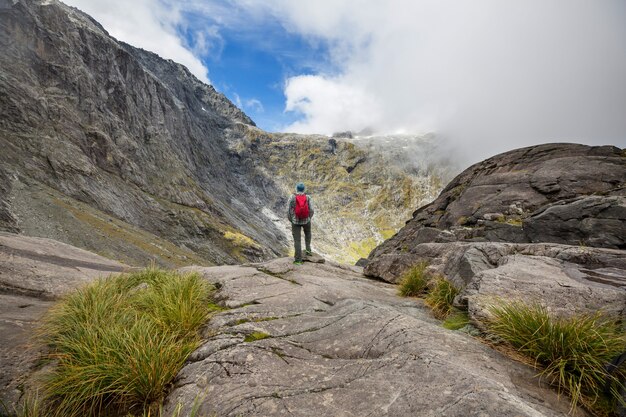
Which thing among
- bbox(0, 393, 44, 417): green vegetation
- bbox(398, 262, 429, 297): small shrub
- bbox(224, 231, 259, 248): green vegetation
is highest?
bbox(224, 231, 259, 248): green vegetation

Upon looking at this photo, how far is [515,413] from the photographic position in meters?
3.67

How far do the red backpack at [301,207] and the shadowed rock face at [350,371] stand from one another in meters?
7.12

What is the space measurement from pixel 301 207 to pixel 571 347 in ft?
36.7

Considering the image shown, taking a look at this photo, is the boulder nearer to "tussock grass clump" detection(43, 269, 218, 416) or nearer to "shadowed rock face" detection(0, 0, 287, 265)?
"tussock grass clump" detection(43, 269, 218, 416)

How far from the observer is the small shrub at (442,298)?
908 centimetres

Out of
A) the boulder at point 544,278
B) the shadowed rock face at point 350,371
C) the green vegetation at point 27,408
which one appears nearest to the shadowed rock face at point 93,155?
the green vegetation at point 27,408

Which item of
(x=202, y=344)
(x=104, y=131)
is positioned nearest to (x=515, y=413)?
(x=202, y=344)

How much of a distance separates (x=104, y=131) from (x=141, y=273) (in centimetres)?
12948

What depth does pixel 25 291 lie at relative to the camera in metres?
10.6

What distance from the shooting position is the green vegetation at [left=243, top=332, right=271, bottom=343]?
6.62 metres

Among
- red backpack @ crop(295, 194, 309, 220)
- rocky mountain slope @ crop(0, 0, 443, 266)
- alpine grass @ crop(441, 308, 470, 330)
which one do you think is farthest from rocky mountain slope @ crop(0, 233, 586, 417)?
rocky mountain slope @ crop(0, 0, 443, 266)

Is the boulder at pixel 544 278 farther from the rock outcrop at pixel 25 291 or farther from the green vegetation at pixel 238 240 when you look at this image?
the green vegetation at pixel 238 240

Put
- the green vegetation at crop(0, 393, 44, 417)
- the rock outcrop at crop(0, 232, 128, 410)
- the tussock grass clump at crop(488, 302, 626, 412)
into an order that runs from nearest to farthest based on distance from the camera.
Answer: the tussock grass clump at crop(488, 302, 626, 412), the green vegetation at crop(0, 393, 44, 417), the rock outcrop at crop(0, 232, 128, 410)

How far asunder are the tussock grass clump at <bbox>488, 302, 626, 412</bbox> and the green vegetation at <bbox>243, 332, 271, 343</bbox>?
4732 millimetres
